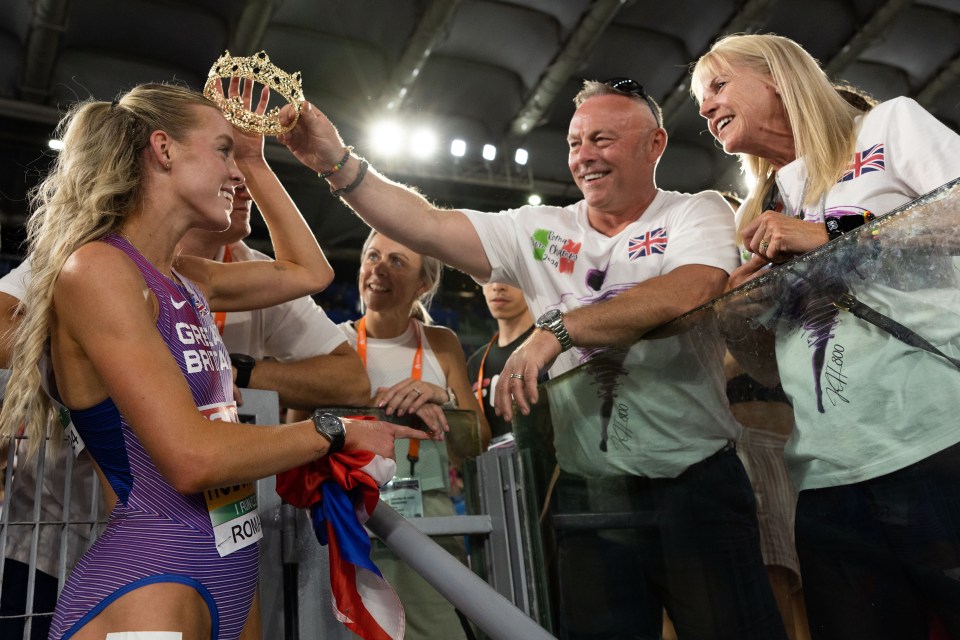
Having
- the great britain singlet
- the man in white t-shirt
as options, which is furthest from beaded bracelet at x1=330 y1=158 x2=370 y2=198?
the great britain singlet

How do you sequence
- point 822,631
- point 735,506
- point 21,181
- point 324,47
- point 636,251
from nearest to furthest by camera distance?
point 822,631
point 735,506
point 636,251
point 324,47
point 21,181

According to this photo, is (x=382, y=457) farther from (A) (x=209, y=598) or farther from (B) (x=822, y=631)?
(B) (x=822, y=631)

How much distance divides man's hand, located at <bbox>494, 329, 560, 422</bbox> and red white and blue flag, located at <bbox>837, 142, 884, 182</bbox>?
61 centimetres

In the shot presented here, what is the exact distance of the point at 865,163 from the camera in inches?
60.4

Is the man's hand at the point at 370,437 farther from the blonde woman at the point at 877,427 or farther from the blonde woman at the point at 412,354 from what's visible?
the blonde woman at the point at 877,427

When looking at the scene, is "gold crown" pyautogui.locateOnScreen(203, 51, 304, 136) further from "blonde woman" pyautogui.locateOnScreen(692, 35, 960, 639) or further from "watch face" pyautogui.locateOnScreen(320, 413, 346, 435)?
"blonde woman" pyautogui.locateOnScreen(692, 35, 960, 639)

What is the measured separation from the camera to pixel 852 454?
1.14m

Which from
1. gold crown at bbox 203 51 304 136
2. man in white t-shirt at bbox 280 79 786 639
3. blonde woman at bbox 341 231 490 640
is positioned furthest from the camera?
blonde woman at bbox 341 231 490 640

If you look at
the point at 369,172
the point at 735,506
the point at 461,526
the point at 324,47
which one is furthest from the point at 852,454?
the point at 324,47

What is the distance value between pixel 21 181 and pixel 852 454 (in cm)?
735

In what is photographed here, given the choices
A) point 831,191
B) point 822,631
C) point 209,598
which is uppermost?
point 831,191

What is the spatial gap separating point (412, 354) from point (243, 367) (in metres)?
0.69

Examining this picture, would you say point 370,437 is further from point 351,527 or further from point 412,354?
point 412,354

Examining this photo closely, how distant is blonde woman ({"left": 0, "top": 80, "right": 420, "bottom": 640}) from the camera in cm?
108
